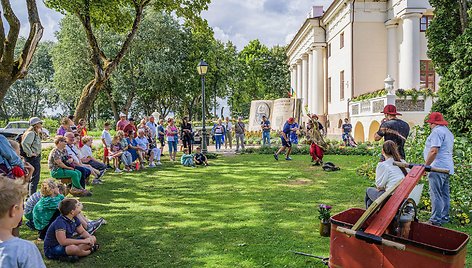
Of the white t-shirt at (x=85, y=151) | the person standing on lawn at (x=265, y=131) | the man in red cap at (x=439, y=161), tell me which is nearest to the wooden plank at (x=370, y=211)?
the man in red cap at (x=439, y=161)

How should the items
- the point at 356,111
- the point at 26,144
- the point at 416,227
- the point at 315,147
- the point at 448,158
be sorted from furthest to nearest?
the point at 356,111 → the point at 315,147 → the point at 26,144 → the point at 448,158 → the point at 416,227

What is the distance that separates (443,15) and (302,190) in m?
6.80

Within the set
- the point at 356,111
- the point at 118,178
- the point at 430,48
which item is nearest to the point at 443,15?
the point at 430,48

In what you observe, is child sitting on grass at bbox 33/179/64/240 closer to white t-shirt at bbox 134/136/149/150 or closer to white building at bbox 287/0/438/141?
white t-shirt at bbox 134/136/149/150

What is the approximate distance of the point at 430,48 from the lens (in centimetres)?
1146

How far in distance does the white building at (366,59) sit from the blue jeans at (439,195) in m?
15.0

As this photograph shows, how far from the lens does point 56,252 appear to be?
511 cm

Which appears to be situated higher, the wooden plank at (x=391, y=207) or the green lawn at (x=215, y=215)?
the wooden plank at (x=391, y=207)

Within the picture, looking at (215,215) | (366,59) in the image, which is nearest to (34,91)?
(366,59)

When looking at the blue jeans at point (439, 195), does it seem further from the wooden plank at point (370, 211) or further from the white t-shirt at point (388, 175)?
the wooden plank at point (370, 211)

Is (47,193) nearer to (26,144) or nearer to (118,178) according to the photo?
(26,144)

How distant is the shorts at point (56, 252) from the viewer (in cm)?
510

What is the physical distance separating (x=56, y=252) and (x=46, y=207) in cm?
91

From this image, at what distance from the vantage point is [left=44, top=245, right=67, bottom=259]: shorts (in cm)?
510
